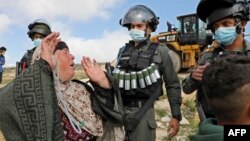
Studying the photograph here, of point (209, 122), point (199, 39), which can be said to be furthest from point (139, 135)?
point (199, 39)

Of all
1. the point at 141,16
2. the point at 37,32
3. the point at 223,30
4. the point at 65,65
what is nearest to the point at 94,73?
the point at 65,65

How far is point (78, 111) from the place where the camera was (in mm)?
3217

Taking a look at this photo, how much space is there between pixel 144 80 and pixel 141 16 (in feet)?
2.43

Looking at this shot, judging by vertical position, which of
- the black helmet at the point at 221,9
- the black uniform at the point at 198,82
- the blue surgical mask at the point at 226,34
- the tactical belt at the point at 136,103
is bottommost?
the tactical belt at the point at 136,103

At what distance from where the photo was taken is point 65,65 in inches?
127

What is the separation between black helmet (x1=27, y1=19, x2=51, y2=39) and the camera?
6707mm

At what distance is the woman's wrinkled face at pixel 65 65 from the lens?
320cm

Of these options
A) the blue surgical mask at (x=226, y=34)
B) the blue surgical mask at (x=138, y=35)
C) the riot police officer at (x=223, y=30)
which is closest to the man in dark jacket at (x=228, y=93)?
the riot police officer at (x=223, y=30)

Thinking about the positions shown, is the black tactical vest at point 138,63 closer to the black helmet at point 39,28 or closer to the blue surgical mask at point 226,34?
the blue surgical mask at point 226,34

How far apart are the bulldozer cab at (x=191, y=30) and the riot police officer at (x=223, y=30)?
16.2m

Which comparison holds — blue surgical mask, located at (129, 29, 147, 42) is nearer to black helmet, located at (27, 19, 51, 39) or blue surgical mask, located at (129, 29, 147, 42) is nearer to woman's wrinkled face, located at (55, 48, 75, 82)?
woman's wrinkled face, located at (55, 48, 75, 82)

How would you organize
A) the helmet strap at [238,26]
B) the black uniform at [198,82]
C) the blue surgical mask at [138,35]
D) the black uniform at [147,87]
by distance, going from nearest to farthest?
the black uniform at [198,82], the helmet strap at [238,26], the black uniform at [147,87], the blue surgical mask at [138,35]

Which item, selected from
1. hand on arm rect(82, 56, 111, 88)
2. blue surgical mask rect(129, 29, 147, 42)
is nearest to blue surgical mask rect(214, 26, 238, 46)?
blue surgical mask rect(129, 29, 147, 42)

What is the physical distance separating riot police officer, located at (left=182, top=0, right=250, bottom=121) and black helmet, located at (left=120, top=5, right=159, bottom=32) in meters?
0.75
